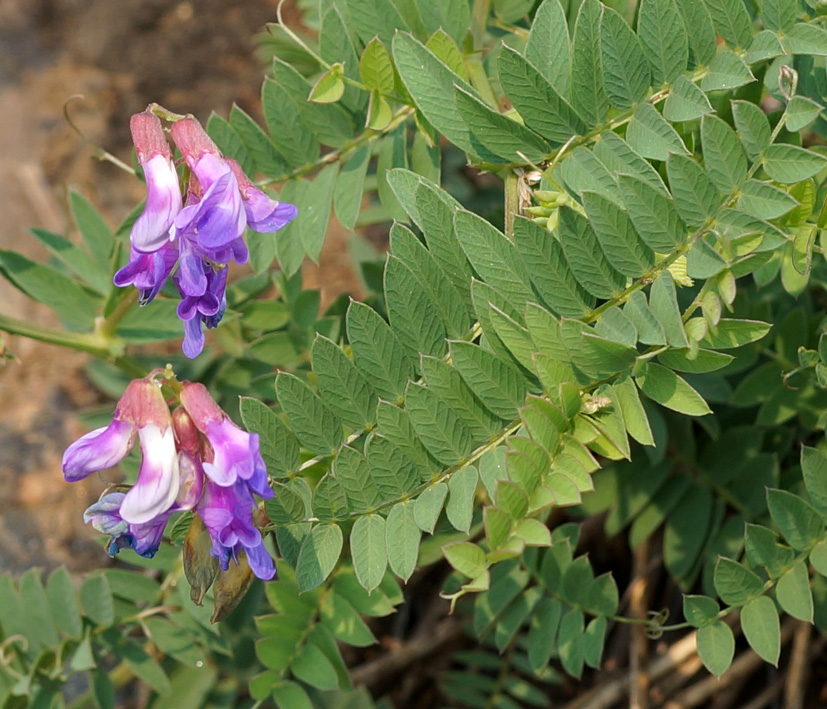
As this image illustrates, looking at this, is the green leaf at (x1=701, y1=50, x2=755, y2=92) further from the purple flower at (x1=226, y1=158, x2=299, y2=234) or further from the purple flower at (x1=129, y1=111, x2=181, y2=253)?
the purple flower at (x1=129, y1=111, x2=181, y2=253)

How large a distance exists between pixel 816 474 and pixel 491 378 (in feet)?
1.54

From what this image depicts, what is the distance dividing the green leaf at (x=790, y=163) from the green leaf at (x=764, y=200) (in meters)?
0.05

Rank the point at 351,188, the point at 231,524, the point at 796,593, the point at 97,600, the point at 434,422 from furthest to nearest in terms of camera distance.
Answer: the point at 97,600, the point at 351,188, the point at 796,593, the point at 434,422, the point at 231,524

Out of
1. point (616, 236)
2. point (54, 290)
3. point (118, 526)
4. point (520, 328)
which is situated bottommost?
point (54, 290)

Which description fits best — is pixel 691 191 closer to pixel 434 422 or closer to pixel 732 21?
pixel 732 21

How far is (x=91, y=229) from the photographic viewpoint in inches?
70.6

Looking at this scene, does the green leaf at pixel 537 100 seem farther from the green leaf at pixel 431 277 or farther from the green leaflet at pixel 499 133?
the green leaf at pixel 431 277

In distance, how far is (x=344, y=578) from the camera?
4.81 feet

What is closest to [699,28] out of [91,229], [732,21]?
[732,21]

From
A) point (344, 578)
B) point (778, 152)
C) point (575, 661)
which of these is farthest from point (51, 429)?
point (778, 152)

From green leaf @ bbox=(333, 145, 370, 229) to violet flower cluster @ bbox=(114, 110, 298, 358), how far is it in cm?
27

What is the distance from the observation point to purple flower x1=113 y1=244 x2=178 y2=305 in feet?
3.58

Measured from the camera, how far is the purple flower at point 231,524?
992 millimetres

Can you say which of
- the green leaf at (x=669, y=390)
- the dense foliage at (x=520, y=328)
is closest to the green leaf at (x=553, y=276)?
the dense foliage at (x=520, y=328)
